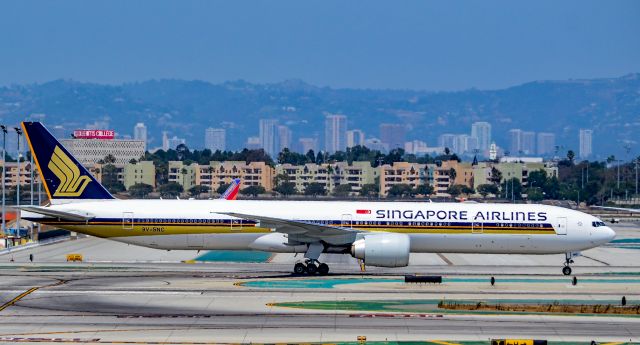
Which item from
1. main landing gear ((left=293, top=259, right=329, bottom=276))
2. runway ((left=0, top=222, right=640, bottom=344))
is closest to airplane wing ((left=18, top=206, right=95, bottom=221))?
runway ((left=0, top=222, right=640, bottom=344))

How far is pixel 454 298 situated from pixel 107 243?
43.8 meters

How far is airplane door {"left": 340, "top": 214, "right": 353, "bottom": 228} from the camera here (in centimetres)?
5878

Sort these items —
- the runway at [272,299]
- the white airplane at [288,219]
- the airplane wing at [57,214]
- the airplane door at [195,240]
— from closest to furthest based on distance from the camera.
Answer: the runway at [272,299] → the airplane wing at [57,214] → the white airplane at [288,219] → the airplane door at [195,240]

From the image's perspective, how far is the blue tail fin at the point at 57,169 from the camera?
2345 inches

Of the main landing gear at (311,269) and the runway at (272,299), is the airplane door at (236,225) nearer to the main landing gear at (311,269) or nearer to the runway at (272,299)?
the runway at (272,299)

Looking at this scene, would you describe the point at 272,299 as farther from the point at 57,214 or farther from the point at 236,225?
the point at 57,214

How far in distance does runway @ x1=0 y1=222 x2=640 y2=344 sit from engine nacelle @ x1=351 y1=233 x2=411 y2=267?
1.08 m

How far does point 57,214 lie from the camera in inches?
2293

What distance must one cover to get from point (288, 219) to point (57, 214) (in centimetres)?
1263

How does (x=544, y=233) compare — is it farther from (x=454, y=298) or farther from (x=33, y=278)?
(x=33, y=278)

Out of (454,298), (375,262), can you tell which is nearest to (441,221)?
(375,262)

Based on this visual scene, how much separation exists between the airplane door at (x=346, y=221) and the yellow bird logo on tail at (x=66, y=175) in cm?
1477

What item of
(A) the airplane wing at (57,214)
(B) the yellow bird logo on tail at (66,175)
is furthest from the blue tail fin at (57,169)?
(A) the airplane wing at (57,214)

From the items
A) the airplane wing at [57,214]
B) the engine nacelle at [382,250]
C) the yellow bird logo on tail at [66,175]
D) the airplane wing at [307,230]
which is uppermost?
the yellow bird logo on tail at [66,175]
